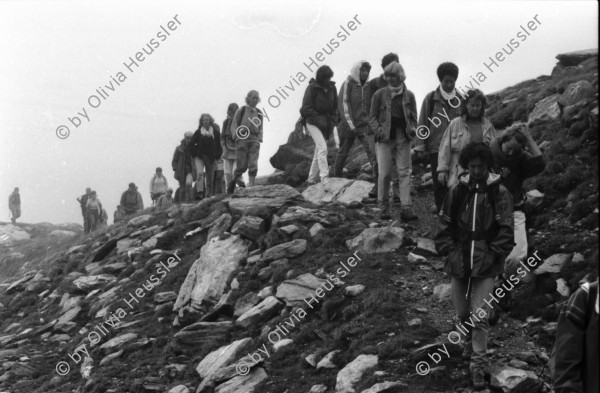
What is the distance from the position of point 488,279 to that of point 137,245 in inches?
485

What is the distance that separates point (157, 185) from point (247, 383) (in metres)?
18.3

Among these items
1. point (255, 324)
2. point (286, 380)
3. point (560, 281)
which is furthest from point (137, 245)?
point (560, 281)

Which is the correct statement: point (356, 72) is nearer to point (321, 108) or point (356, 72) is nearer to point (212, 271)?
point (321, 108)

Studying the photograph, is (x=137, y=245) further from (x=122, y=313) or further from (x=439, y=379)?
(x=439, y=379)

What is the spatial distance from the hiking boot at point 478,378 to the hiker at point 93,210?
82.9ft

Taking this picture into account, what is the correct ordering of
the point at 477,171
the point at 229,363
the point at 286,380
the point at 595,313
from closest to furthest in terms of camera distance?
the point at 595,313 → the point at 477,171 → the point at 286,380 → the point at 229,363

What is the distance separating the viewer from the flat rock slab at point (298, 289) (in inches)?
450

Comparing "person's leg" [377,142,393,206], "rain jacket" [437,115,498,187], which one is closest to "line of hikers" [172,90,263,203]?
"person's leg" [377,142,393,206]

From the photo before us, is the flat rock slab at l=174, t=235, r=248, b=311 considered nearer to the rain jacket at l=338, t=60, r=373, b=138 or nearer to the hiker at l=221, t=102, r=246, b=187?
the rain jacket at l=338, t=60, r=373, b=138

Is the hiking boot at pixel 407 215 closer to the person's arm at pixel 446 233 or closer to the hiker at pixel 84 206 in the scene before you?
the person's arm at pixel 446 233

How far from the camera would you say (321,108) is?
16.9 meters

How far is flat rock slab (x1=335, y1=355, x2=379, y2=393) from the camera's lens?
854cm

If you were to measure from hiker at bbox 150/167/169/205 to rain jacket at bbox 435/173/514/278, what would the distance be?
20279 mm

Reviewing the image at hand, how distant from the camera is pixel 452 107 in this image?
11.5 m
